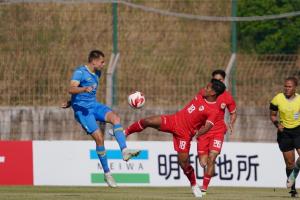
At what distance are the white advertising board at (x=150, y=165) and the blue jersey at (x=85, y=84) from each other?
497 cm

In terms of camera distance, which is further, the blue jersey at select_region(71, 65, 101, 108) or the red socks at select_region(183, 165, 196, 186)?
the blue jersey at select_region(71, 65, 101, 108)

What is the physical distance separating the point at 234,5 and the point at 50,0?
4.44 meters

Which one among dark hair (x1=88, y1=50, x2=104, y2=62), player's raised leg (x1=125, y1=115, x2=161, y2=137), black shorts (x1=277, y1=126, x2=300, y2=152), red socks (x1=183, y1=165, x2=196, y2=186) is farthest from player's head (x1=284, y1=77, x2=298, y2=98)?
dark hair (x1=88, y1=50, x2=104, y2=62)

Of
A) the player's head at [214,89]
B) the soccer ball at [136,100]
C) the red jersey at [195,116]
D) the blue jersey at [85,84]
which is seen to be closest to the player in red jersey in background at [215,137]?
the player's head at [214,89]

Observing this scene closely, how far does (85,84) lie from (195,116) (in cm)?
201

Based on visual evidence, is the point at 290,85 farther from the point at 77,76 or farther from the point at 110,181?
the point at 77,76

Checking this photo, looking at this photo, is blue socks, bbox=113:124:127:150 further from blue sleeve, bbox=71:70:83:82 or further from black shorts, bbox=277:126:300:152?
black shorts, bbox=277:126:300:152

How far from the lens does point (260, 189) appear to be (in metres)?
21.9

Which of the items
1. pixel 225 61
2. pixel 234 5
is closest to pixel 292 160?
pixel 234 5

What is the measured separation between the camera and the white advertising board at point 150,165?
2294 centimetres

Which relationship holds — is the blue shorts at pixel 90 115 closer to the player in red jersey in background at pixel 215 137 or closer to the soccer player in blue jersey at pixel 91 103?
the soccer player in blue jersey at pixel 91 103

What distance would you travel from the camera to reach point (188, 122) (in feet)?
58.1

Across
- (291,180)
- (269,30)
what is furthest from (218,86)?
(269,30)

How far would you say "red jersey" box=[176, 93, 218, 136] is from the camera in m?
17.7
